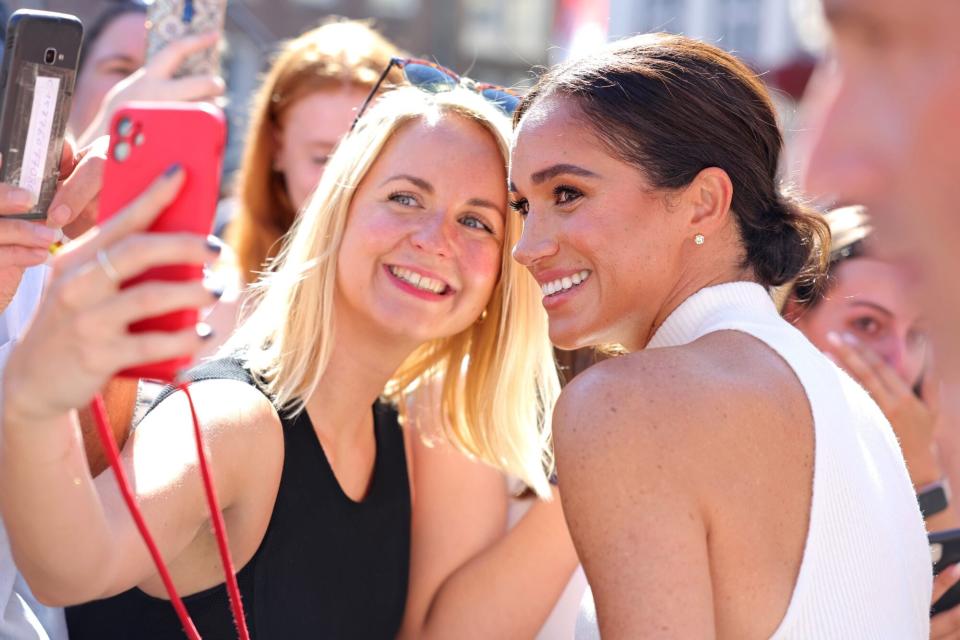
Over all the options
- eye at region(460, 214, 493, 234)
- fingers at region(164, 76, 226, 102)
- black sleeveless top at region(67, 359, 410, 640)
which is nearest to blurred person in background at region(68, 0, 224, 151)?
fingers at region(164, 76, 226, 102)

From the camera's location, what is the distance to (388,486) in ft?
9.23

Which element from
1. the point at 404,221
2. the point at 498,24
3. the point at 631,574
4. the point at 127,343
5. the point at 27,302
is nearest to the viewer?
the point at 127,343

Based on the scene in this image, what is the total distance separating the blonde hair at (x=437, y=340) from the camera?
2688mm

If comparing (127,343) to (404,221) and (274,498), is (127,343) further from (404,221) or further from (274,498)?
(404,221)

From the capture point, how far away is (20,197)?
1.67m

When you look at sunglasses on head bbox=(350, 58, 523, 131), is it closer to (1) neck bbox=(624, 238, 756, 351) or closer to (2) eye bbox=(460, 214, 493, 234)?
(2) eye bbox=(460, 214, 493, 234)

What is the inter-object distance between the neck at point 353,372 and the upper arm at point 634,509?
3.43 feet

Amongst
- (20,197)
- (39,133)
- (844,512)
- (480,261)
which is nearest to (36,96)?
(39,133)

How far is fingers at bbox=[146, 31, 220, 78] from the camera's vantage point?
3.44 meters

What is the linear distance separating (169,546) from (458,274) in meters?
1.12

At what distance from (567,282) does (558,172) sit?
23 centimetres

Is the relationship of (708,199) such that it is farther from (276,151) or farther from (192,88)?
(276,151)

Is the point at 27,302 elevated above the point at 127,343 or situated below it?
below

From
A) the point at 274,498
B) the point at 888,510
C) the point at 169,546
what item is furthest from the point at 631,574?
the point at 274,498
